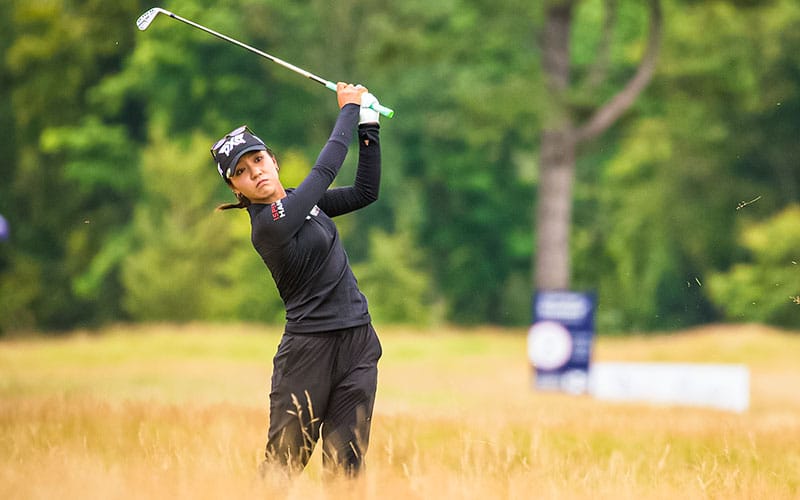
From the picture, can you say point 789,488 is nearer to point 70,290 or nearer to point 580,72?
point 580,72

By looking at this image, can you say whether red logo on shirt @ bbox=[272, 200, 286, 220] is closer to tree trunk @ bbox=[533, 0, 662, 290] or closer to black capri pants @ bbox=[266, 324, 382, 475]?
black capri pants @ bbox=[266, 324, 382, 475]

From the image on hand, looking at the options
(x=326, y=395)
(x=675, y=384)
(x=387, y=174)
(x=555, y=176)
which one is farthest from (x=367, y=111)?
(x=387, y=174)

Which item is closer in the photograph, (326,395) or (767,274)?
(326,395)

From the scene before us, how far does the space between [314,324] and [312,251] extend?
34 centimetres

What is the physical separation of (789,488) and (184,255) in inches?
1098

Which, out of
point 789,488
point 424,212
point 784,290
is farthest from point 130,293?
→ point 789,488

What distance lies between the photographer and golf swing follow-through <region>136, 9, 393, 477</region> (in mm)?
5941

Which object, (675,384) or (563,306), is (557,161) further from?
(675,384)

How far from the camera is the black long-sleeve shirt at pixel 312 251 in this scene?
582 centimetres

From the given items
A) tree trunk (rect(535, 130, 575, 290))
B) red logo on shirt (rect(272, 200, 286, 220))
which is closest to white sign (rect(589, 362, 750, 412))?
tree trunk (rect(535, 130, 575, 290))

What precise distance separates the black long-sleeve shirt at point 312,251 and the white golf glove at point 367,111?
0.05 metres

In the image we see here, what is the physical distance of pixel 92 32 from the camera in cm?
3288

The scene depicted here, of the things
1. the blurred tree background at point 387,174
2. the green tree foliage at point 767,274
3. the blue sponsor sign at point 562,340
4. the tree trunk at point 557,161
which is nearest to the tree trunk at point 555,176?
the tree trunk at point 557,161

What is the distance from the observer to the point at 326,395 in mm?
6043
